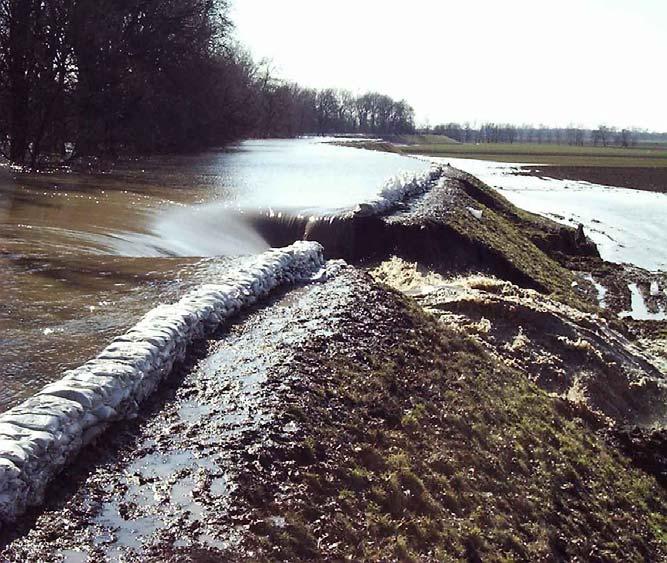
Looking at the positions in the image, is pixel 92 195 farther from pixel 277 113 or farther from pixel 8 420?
pixel 277 113

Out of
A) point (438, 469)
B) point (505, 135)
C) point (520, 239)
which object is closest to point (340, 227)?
point (520, 239)

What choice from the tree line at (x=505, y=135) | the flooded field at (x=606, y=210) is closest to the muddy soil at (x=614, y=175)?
the flooded field at (x=606, y=210)

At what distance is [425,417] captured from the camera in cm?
534

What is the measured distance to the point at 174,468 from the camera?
3857 millimetres

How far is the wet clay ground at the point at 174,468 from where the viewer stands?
3.20m

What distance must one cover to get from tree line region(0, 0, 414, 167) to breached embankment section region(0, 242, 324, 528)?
17816 mm

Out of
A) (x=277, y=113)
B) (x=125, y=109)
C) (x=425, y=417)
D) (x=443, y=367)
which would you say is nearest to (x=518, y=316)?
(x=443, y=367)

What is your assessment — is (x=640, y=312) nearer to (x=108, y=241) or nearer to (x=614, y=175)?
(x=108, y=241)

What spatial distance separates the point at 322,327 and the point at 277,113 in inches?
2521

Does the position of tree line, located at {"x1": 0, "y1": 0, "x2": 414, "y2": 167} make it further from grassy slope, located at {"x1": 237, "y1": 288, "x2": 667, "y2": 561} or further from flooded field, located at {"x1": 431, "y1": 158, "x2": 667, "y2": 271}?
grassy slope, located at {"x1": 237, "y1": 288, "x2": 667, "y2": 561}

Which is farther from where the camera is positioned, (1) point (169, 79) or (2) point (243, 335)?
(1) point (169, 79)

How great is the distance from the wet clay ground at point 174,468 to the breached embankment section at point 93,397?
0.33ft

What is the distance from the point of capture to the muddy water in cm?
554

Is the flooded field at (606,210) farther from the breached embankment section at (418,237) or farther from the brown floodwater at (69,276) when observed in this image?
the brown floodwater at (69,276)
